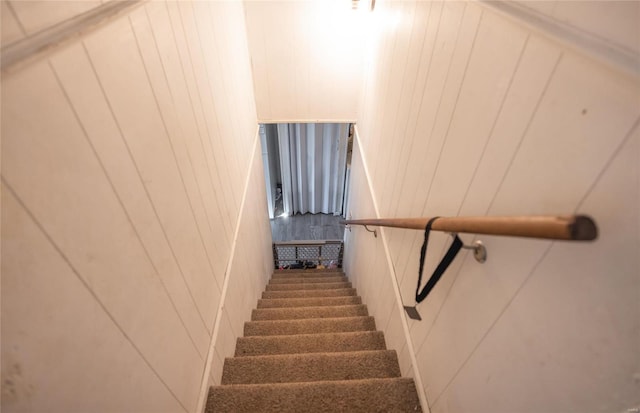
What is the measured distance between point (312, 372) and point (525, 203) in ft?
4.58

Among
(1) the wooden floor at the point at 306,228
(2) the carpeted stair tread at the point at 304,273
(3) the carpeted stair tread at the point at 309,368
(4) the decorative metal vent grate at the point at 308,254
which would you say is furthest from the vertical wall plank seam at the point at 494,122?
(1) the wooden floor at the point at 306,228

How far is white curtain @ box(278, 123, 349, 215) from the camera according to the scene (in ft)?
16.5

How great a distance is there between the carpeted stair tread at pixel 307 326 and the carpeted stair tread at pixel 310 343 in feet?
0.72

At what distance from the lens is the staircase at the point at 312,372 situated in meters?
1.25

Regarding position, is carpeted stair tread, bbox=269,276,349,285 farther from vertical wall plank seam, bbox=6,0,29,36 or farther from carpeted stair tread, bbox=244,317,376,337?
vertical wall plank seam, bbox=6,0,29,36

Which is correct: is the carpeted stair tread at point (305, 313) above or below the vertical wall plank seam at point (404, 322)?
below

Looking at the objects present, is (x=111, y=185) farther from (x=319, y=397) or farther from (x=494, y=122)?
(x=319, y=397)

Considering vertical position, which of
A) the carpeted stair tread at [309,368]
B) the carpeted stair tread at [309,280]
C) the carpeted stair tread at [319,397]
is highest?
the carpeted stair tread at [319,397]

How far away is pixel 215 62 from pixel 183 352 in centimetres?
152

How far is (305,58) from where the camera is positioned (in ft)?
10.1

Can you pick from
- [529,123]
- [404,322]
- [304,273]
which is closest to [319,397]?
[404,322]

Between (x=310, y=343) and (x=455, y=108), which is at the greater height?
(x=455, y=108)

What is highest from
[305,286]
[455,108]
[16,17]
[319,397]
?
[16,17]

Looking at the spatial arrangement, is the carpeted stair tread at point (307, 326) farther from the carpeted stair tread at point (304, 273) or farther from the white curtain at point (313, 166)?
the white curtain at point (313, 166)
